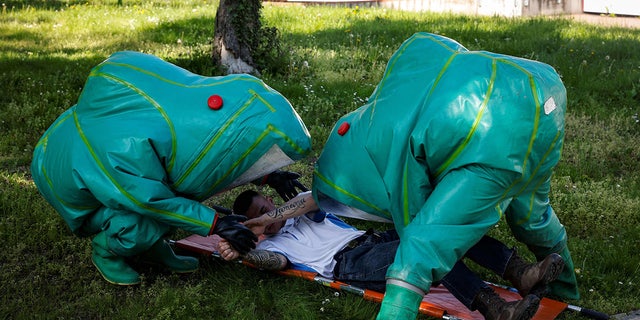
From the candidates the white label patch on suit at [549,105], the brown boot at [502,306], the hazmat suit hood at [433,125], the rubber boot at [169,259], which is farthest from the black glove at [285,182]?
the white label patch on suit at [549,105]

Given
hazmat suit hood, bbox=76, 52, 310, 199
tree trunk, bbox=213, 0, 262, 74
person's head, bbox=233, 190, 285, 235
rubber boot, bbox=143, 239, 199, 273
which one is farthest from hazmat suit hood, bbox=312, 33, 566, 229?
tree trunk, bbox=213, 0, 262, 74

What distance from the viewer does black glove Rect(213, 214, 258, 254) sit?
3.93 meters

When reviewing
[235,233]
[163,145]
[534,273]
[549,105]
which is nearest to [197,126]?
[163,145]

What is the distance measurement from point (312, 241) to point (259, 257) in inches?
18.2

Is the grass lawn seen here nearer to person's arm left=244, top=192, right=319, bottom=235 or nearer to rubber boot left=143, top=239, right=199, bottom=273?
rubber boot left=143, top=239, right=199, bottom=273

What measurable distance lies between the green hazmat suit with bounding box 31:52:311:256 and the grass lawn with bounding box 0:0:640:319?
1.78ft

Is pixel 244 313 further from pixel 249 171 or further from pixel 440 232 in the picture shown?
pixel 440 232

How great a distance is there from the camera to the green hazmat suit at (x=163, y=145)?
3.78 m

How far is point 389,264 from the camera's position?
13.3ft

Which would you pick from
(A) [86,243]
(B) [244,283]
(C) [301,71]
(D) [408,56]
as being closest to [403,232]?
(D) [408,56]

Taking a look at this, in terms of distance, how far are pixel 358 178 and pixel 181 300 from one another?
1215 millimetres

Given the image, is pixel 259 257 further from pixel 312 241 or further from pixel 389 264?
pixel 389 264

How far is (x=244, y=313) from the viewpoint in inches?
156

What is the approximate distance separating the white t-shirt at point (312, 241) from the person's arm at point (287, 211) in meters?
0.17
